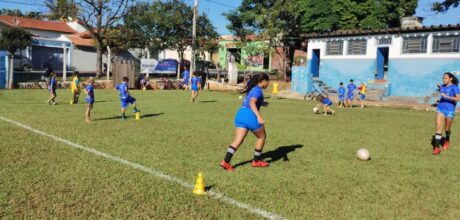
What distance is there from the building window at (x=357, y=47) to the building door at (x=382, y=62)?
3.49ft

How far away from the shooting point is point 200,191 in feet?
18.4

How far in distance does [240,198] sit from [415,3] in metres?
36.2

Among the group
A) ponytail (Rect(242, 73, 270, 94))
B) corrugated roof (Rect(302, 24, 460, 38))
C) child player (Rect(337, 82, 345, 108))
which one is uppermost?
corrugated roof (Rect(302, 24, 460, 38))

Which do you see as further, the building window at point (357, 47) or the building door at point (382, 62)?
the building window at point (357, 47)

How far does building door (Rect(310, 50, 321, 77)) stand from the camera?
1302 inches

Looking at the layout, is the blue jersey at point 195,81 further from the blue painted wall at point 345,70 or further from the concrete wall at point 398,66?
the blue painted wall at point 345,70

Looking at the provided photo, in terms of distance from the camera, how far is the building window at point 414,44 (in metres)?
26.0

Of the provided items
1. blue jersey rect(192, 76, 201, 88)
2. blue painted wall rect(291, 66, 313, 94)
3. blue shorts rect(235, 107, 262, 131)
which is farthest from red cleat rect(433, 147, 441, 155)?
blue painted wall rect(291, 66, 313, 94)

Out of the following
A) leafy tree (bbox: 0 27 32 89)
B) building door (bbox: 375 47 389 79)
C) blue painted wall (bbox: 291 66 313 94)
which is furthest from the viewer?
leafy tree (bbox: 0 27 32 89)


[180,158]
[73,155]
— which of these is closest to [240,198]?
[180,158]

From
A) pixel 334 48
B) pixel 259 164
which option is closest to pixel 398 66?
pixel 334 48

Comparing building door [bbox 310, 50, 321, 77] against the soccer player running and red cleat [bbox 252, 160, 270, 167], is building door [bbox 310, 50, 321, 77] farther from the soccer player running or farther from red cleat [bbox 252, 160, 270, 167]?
red cleat [bbox 252, 160, 270, 167]

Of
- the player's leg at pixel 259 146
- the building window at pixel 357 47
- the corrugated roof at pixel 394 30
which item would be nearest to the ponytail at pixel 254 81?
the player's leg at pixel 259 146

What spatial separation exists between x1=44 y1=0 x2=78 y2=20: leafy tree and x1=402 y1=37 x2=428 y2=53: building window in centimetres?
2568
